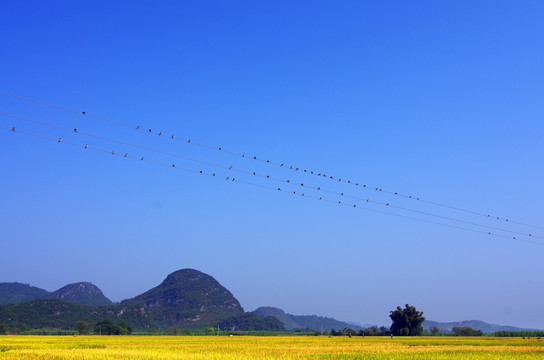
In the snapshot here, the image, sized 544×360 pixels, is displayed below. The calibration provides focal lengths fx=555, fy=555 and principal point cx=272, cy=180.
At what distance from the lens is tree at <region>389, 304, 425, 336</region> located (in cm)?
14600

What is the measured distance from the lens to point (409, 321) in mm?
146250

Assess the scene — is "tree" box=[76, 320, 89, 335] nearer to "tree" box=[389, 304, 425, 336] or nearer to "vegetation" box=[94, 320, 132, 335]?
"vegetation" box=[94, 320, 132, 335]

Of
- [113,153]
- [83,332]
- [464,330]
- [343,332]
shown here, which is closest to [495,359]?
[113,153]

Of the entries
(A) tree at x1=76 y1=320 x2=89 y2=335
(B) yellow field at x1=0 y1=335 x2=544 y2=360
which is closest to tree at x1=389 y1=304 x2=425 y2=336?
(B) yellow field at x1=0 y1=335 x2=544 y2=360

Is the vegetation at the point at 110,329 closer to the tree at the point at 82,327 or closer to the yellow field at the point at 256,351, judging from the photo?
the tree at the point at 82,327

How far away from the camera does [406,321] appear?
146m

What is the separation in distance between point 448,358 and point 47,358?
33.5 metres

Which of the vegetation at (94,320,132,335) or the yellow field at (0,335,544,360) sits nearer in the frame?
the yellow field at (0,335,544,360)

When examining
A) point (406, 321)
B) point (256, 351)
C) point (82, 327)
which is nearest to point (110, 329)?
point (82, 327)

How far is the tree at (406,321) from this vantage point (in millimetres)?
146000

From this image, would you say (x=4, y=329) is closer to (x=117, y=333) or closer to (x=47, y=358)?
(x=117, y=333)

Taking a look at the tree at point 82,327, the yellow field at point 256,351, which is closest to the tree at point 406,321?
the yellow field at point 256,351

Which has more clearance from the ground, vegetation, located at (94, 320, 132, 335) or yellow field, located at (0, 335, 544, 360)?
vegetation, located at (94, 320, 132, 335)

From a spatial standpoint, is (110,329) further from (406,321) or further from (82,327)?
(406,321)
